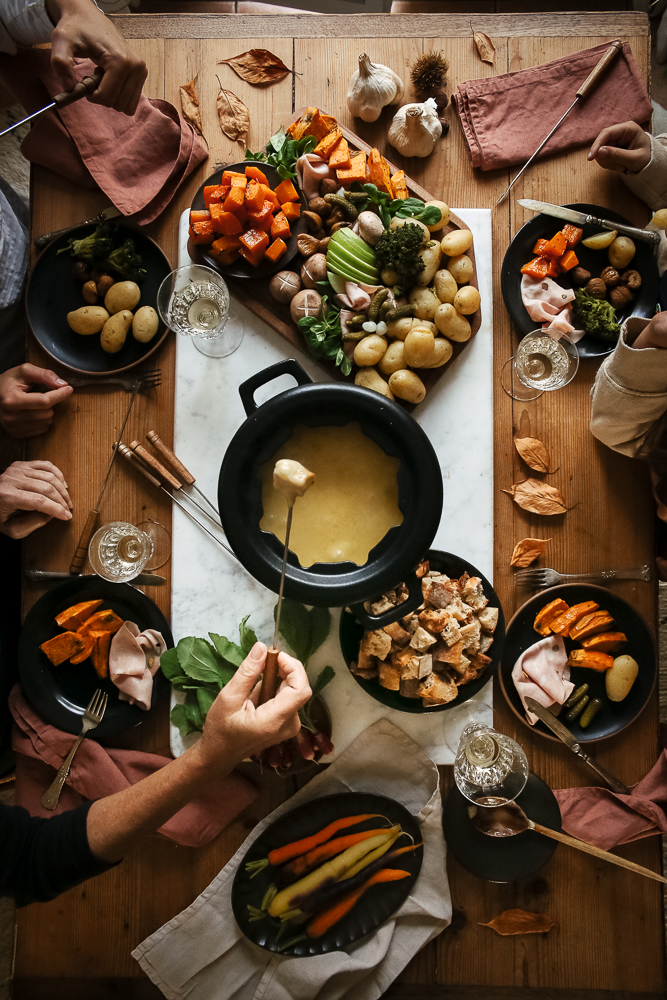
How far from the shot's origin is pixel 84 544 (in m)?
1.74

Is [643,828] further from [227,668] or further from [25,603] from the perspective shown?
[25,603]

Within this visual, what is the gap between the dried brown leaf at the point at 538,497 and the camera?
1721 millimetres

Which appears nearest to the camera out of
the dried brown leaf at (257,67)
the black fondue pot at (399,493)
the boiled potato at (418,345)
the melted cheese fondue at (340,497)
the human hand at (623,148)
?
the black fondue pot at (399,493)

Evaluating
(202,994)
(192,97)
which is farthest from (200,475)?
(202,994)

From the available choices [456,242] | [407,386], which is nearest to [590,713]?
[407,386]

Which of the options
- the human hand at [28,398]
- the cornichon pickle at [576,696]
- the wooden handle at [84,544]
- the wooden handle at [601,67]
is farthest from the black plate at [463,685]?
the wooden handle at [601,67]

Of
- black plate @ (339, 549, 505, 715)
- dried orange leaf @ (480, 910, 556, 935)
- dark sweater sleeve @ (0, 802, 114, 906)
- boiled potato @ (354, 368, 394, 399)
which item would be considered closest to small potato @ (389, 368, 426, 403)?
boiled potato @ (354, 368, 394, 399)

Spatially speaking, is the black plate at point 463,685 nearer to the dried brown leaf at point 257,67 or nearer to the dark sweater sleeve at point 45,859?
the dark sweater sleeve at point 45,859

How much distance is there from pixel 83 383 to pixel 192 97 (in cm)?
81

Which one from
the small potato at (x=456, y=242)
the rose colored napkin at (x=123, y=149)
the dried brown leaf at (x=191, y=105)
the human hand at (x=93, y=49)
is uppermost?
the human hand at (x=93, y=49)

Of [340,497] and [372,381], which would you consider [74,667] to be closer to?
[340,497]

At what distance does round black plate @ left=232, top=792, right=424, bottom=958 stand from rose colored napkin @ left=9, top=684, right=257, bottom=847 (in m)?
0.12

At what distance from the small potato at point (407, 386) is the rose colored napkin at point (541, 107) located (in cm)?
63

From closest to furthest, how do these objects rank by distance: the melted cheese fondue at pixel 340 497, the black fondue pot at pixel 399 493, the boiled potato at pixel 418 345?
1. the black fondue pot at pixel 399 493
2. the melted cheese fondue at pixel 340 497
3. the boiled potato at pixel 418 345
